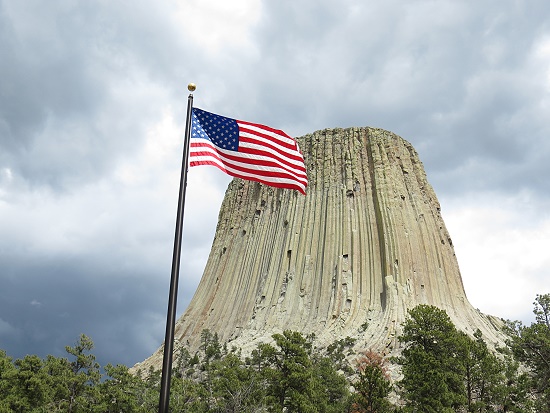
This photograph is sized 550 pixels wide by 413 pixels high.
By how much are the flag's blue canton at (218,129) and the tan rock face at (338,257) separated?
1355 inches

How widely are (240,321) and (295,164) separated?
43.3m

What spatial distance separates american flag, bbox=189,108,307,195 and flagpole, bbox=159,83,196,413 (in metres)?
0.71

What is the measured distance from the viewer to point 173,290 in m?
8.58

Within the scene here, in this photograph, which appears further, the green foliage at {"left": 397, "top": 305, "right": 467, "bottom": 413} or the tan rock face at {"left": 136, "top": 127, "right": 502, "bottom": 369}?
the tan rock face at {"left": 136, "top": 127, "right": 502, "bottom": 369}

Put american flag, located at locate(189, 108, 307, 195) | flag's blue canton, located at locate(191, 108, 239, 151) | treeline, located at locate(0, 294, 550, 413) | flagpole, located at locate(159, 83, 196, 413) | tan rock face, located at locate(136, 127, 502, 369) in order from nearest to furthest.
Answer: flagpole, located at locate(159, 83, 196, 413) < american flag, located at locate(189, 108, 307, 195) < flag's blue canton, located at locate(191, 108, 239, 151) < treeline, located at locate(0, 294, 550, 413) < tan rock face, located at locate(136, 127, 502, 369)

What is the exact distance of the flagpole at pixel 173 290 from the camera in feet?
26.0

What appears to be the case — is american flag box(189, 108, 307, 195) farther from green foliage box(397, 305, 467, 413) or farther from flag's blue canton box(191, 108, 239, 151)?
green foliage box(397, 305, 467, 413)

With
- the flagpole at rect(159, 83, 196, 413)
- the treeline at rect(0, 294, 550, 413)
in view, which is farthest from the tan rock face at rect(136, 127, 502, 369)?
the flagpole at rect(159, 83, 196, 413)

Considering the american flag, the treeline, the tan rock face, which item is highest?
the tan rock face

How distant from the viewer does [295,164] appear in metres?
12.4

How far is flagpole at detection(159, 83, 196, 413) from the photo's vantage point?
7926 mm

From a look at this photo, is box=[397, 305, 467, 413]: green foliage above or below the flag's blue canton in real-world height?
below

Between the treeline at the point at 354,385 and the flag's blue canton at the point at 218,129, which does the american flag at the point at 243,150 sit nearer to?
the flag's blue canton at the point at 218,129

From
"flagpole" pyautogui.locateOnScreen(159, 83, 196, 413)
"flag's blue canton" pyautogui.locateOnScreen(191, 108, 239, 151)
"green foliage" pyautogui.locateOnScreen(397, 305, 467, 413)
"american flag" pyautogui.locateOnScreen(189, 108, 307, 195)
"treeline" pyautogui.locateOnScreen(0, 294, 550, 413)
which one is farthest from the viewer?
"treeline" pyautogui.locateOnScreen(0, 294, 550, 413)
